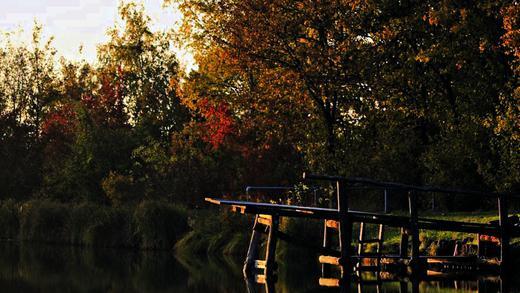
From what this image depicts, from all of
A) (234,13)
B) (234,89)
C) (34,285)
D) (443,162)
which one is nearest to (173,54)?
(234,89)

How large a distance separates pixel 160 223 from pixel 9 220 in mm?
12560

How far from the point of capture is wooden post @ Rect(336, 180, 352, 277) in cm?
2755

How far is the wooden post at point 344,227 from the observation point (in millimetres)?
27547

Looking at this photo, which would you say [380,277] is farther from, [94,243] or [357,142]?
[94,243]

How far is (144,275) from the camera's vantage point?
109 feet

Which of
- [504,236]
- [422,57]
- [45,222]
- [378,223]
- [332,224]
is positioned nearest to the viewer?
[378,223]

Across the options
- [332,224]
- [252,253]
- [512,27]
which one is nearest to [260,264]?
[252,253]

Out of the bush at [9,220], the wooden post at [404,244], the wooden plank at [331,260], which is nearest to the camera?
the wooden plank at [331,260]

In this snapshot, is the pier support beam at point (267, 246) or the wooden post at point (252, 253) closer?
the pier support beam at point (267, 246)

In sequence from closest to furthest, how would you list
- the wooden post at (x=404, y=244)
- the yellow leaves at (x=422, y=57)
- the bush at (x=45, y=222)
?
the wooden post at (x=404, y=244) → the yellow leaves at (x=422, y=57) → the bush at (x=45, y=222)

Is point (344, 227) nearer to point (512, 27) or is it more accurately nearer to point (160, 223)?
point (512, 27)

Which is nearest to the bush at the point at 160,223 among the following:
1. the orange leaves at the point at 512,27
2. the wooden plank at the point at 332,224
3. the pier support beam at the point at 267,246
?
the pier support beam at the point at 267,246

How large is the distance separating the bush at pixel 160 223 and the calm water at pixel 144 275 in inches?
73.9

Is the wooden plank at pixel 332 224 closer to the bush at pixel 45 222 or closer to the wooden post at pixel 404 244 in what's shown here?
Result: the wooden post at pixel 404 244
